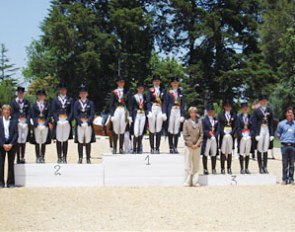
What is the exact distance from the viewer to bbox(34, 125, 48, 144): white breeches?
12.6m

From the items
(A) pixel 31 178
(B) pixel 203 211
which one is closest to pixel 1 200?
(A) pixel 31 178

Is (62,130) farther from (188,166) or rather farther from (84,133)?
(188,166)

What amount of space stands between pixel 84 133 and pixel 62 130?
51cm

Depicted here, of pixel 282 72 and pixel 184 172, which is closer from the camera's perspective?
pixel 184 172

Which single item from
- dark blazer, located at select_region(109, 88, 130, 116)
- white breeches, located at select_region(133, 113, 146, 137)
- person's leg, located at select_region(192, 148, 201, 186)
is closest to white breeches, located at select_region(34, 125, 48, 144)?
dark blazer, located at select_region(109, 88, 130, 116)

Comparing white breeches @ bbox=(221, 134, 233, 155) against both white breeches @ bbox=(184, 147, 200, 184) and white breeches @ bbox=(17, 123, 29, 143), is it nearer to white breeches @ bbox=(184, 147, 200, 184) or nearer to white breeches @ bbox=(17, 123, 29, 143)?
white breeches @ bbox=(184, 147, 200, 184)

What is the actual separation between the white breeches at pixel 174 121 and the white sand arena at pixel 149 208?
59.3 inches

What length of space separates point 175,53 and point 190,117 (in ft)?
98.2

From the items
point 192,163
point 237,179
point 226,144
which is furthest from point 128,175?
point 237,179

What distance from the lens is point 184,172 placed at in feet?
42.1

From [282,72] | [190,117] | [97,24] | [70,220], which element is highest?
[97,24]

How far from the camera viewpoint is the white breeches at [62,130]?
12.7 metres

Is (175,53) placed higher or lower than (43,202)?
higher

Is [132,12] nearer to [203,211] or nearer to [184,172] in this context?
[184,172]
